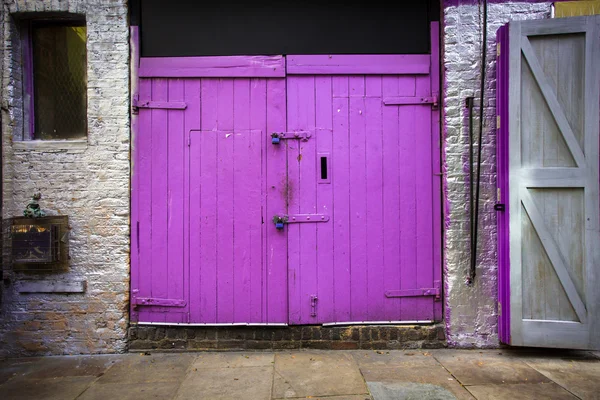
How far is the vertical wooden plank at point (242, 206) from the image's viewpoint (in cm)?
392

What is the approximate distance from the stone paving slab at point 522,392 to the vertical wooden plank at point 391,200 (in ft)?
3.40

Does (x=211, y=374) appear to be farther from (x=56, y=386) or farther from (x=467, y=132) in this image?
(x=467, y=132)

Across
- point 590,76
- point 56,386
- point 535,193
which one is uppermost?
point 590,76

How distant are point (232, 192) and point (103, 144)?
1.40m

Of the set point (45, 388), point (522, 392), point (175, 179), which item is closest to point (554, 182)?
point (522, 392)

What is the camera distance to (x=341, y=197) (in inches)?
155

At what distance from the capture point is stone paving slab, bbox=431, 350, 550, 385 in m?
3.25

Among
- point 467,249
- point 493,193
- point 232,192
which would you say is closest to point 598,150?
point 493,193

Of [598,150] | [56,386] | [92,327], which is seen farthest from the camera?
[92,327]

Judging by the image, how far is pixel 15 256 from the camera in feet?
12.4

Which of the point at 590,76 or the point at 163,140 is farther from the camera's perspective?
the point at 163,140

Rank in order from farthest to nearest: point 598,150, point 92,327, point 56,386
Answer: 1. point 92,327
2. point 598,150
3. point 56,386

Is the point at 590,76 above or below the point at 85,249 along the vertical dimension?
above

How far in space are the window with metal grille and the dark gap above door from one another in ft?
2.41
